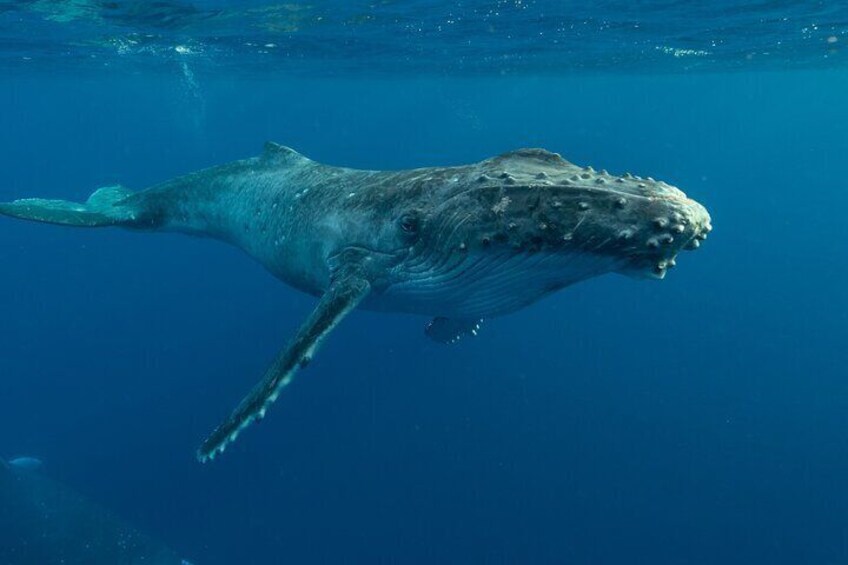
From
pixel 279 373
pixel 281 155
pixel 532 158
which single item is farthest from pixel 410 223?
pixel 281 155

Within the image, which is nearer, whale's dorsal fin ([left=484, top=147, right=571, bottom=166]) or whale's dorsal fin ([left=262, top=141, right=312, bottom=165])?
whale's dorsal fin ([left=484, top=147, right=571, bottom=166])

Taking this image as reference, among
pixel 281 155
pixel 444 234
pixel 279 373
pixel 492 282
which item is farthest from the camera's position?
pixel 281 155

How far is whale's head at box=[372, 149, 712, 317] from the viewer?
5.09 m

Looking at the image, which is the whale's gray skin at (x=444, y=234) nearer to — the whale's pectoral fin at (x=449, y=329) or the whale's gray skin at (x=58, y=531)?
the whale's pectoral fin at (x=449, y=329)

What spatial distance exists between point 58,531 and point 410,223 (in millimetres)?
16075

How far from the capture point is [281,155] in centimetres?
1149

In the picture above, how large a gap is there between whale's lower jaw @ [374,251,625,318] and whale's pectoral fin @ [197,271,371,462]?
91cm

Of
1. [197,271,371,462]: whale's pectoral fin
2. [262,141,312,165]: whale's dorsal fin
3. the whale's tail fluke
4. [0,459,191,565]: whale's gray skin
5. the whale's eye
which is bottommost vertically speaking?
[0,459,191,565]: whale's gray skin

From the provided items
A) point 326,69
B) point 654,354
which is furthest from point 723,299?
point 326,69

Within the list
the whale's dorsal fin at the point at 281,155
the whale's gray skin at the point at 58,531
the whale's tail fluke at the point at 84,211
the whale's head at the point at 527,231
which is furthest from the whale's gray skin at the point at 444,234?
the whale's gray skin at the point at 58,531

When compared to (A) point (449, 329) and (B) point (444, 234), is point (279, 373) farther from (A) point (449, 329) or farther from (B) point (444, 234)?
(A) point (449, 329)

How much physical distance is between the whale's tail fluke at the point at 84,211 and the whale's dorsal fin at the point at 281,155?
327 cm

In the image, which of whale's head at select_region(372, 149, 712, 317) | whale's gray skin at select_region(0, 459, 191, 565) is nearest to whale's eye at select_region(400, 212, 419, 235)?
whale's head at select_region(372, 149, 712, 317)

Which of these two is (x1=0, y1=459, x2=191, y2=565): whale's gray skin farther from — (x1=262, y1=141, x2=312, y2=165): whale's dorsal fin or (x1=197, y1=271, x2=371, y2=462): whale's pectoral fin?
(x1=197, y1=271, x2=371, y2=462): whale's pectoral fin
